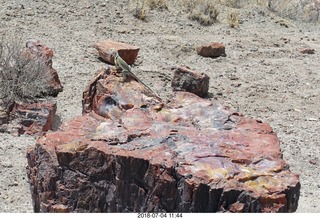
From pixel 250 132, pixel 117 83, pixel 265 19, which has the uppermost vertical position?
pixel 250 132

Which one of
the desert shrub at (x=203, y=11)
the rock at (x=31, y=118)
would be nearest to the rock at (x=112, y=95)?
the rock at (x=31, y=118)

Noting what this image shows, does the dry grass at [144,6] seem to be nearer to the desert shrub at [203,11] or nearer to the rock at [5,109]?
the desert shrub at [203,11]

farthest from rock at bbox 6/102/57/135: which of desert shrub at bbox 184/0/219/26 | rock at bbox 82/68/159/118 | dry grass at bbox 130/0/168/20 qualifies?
desert shrub at bbox 184/0/219/26

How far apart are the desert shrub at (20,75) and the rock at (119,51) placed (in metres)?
1.68

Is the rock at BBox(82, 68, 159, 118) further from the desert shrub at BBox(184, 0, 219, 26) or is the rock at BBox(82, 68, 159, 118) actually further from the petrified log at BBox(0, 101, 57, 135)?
the desert shrub at BBox(184, 0, 219, 26)

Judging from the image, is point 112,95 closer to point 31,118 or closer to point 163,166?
point 31,118

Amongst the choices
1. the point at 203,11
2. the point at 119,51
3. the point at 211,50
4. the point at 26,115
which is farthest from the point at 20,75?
the point at 203,11

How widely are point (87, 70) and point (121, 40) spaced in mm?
1558

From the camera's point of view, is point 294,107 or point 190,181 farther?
point 294,107

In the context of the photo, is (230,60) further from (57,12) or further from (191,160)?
(191,160)

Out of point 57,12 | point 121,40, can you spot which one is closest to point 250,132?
point 121,40

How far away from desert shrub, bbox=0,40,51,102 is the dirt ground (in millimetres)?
393

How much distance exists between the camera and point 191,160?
3.95 m

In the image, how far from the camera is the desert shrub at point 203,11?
11.3 m
